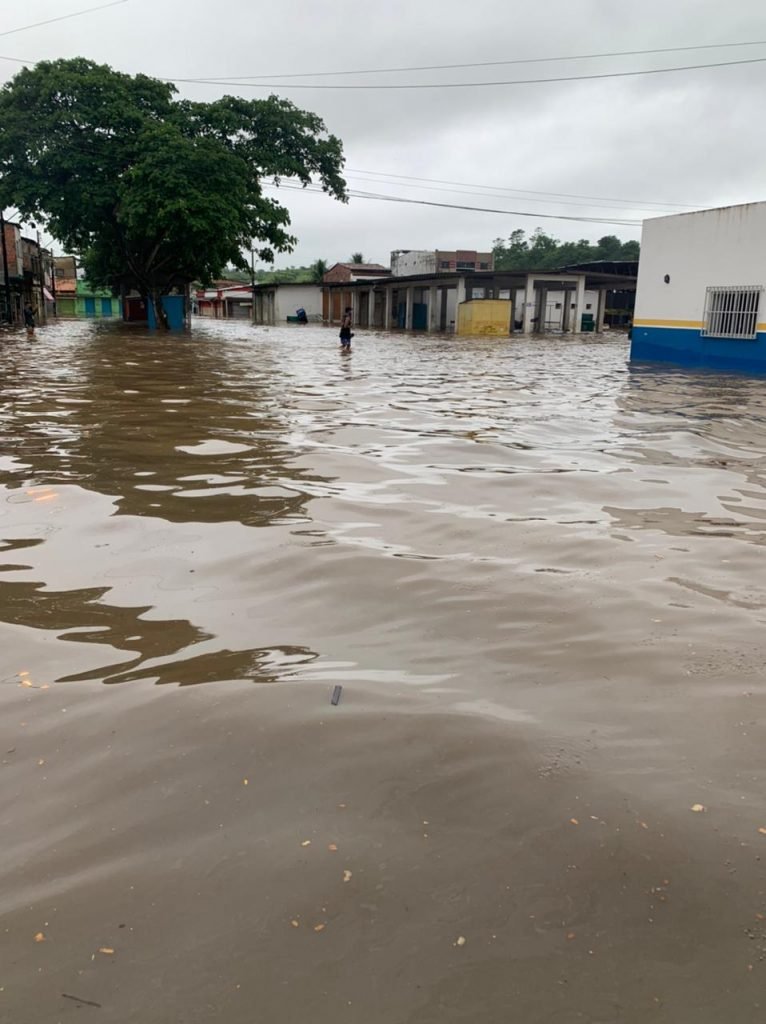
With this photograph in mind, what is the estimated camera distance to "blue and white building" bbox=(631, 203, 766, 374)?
19.4m

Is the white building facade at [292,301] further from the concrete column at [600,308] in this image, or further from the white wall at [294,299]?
the concrete column at [600,308]

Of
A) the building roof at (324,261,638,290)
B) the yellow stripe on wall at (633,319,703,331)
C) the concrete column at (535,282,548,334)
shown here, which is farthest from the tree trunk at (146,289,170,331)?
the yellow stripe on wall at (633,319,703,331)

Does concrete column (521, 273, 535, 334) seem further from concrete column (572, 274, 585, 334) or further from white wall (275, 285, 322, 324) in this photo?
white wall (275, 285, 322, 324)

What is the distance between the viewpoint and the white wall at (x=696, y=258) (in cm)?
1927

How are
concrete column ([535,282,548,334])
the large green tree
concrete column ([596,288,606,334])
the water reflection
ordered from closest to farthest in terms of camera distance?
1. the water reflection
2. the large green tree
3. concrete column ([535,282,548,334])
4. concrete column ([596,288,606,334])

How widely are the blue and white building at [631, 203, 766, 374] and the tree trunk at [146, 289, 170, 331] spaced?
78.8ft

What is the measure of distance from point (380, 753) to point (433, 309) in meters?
51.3

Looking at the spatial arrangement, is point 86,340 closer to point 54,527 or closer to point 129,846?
point 54,527

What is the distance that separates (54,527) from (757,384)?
15872mm

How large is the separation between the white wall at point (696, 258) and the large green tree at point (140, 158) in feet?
56.3

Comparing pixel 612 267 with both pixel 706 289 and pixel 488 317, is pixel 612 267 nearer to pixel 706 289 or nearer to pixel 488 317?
pixel 488 317

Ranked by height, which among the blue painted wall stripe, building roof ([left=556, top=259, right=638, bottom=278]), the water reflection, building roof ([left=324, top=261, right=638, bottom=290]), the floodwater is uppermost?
building roof ([left=556, top=259, right=638, bottom=278])

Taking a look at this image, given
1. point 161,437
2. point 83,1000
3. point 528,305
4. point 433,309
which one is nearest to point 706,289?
point 161,437

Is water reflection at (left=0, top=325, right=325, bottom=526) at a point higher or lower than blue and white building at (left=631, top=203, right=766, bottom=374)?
lower
